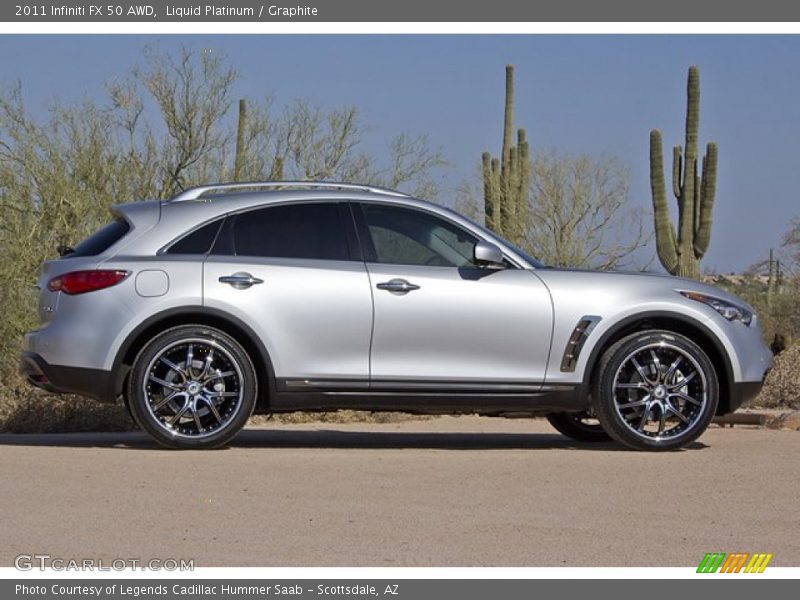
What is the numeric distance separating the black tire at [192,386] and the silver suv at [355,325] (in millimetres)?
12

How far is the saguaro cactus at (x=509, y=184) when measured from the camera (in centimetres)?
3161

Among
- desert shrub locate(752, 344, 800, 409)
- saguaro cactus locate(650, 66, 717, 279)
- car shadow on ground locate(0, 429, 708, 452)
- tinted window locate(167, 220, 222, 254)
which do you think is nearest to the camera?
tinted window locate(167, 220, 222, 254)

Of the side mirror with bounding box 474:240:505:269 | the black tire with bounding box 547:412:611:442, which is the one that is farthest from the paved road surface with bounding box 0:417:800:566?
the side mirror with bounding box 474:240:505:269

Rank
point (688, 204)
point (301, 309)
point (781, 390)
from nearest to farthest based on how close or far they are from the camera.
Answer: point (301, 309) < point (781, 390) < point (688, 204)

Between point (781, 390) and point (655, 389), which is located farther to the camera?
point (781, 390)

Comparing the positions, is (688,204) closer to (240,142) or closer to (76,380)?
(240,142)

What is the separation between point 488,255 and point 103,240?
254 cm

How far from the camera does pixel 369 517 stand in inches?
282

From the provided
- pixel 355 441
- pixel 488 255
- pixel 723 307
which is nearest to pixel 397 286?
pixel 488 255

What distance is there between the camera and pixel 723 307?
1023 centimetres

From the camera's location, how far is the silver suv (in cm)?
962
